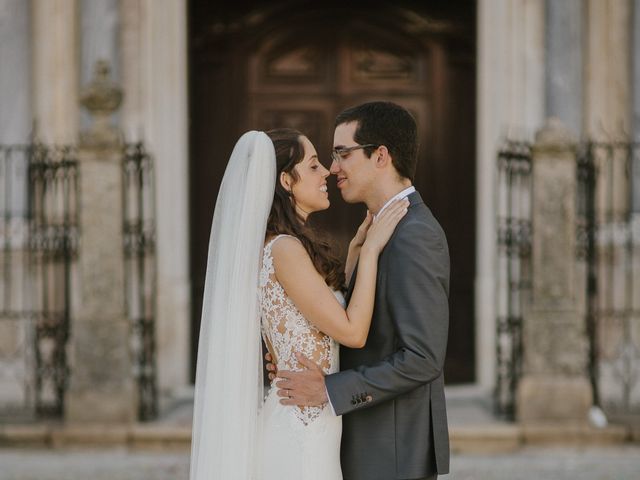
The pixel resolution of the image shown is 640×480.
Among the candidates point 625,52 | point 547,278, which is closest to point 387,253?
point 547,278

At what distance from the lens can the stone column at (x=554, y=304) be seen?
8.38m

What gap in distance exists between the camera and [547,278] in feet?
27.8

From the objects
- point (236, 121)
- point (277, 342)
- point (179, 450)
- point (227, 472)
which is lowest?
point (179, 450)

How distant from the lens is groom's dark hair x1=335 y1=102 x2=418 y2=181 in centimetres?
367

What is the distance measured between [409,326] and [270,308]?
1.74 ft

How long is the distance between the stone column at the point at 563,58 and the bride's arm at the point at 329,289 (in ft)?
22.3

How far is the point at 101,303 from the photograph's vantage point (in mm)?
8648

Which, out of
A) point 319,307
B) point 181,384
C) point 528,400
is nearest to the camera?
point 319,307

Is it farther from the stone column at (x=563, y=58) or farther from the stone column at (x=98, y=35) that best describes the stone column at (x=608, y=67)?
the stone column at (x=98, y=35)

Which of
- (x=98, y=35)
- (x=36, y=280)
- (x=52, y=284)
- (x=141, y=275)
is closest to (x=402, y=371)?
(x=141, y=275)

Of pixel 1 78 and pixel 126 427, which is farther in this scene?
pixel 1 78

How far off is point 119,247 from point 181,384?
215cm

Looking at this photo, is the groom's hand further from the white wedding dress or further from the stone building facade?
the stone building facade

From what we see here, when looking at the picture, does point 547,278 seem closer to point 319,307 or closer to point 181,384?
point 181,384
